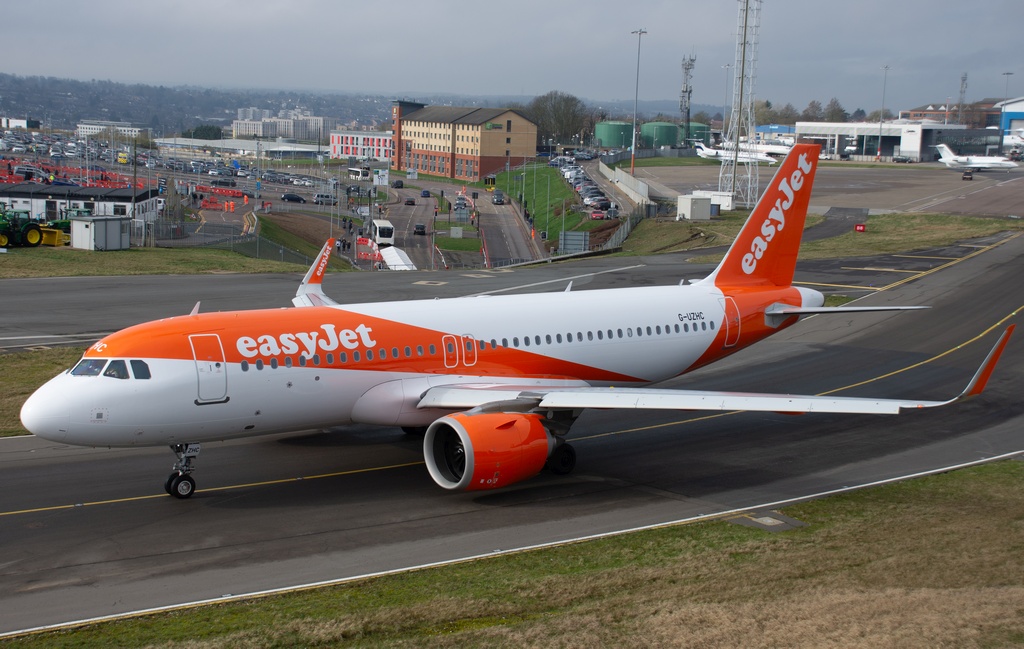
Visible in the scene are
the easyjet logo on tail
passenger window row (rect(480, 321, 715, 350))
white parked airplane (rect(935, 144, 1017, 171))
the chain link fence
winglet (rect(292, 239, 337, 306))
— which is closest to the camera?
passenger window row (rect(480, 321, 715, 350))

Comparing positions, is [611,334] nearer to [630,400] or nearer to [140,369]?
[630,400]

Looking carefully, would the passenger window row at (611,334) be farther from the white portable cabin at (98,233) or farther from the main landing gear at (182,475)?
the white portable cabin at (98,233)

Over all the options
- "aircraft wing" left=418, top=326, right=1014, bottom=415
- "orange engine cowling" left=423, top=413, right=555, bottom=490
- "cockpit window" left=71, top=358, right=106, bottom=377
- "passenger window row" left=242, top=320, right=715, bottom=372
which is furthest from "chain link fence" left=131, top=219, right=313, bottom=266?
"orange engine cowling" left=423, top=413, right=555, bottom=490

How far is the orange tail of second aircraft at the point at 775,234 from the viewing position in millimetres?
33500

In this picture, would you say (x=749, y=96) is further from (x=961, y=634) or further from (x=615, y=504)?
(x=961, y=634)

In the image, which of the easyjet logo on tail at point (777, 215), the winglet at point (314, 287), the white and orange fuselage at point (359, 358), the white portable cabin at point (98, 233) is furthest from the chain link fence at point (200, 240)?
the white and orange fuselage at point (359, 358)

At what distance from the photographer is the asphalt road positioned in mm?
19344

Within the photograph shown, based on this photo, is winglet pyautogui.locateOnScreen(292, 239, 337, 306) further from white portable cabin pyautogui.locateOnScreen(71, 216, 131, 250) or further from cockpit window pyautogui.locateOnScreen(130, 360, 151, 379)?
white portable cabin pyautogui.locateOnScreen(71, 216, 131, 250)

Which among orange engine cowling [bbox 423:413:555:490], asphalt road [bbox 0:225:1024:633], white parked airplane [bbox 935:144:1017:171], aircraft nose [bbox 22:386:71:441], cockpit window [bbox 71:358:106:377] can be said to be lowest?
asphalt road [bbox 0:225:1024:633]

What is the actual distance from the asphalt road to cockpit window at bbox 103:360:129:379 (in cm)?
325

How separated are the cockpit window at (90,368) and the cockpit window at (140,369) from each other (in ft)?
2.34

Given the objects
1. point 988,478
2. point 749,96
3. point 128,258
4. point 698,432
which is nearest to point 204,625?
point 698,432

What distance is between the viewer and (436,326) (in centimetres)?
2655

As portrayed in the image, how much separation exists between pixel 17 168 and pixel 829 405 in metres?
163
